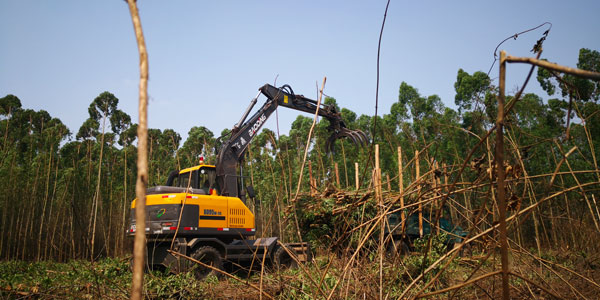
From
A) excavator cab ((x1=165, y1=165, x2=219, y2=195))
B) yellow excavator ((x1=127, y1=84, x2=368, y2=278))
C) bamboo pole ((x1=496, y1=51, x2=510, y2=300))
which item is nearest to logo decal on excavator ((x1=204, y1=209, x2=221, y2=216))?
yellow excavator ((x1=127, y1=84, x2=368, y2=278))

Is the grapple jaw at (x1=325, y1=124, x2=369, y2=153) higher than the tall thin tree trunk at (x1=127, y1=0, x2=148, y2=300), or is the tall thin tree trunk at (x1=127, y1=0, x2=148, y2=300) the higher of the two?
the grapple jaw at (x1=325, y1=124, x2=369, y2=153)

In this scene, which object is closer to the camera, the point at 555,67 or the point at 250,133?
the point at 555,67

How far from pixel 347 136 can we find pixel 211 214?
4532mm

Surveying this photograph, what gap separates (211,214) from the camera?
334 inches

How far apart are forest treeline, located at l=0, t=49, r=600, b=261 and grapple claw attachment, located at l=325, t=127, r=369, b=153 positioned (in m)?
0.27

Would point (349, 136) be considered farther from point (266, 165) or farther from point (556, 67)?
point (556, 67)

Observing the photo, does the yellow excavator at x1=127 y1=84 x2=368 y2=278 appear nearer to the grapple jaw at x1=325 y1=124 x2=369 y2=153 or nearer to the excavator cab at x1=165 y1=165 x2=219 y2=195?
the excavator cab at x1=165 y1=165 x2=219 y2=195

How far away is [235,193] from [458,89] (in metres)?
21.8

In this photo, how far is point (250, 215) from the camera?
30.5ft

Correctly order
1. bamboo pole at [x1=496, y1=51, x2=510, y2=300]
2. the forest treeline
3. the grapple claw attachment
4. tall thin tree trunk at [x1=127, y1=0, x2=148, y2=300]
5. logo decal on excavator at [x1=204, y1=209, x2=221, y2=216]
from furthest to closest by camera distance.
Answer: the grapple claw attachment < logo decal on excavator at [x1=204, y1=209, x2=221, y2=216] < the forest treeline < bamboo pole at [x1=496, y1=51, x2=510, y2=300] < tall thin tree trunk at [x1=127, y1=0, x2=148, y2=300]

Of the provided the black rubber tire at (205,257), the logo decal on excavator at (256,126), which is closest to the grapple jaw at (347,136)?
the logo decal on excavator at (256,126)

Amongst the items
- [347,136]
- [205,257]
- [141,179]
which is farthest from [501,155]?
[347,136]

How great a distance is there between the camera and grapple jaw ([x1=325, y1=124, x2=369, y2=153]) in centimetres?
1066

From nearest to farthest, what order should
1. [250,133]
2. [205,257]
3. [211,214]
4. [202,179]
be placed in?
1. [205,257]
2. [211,214]
3. [202,179]
4. [250,133]
